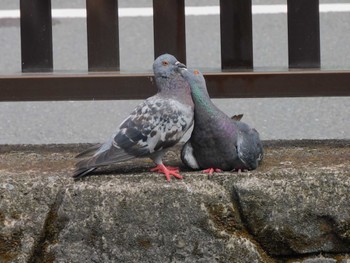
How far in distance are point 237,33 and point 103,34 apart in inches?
18.2

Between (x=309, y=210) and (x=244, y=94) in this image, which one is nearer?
(x=309, y=210)

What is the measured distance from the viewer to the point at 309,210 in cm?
293

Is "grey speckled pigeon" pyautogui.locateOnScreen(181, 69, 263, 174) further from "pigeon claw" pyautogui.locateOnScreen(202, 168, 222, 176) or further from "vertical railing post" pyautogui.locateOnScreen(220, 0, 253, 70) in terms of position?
"vertical railing post" pyautogui.locateOnScreen(220, 0, 253, 70)

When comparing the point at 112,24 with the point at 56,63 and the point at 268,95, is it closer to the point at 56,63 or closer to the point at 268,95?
the point at 268,95

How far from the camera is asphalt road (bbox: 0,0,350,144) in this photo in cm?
580

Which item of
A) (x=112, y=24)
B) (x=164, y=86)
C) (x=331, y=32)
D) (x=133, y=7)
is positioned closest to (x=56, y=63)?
(x=133, y=7)

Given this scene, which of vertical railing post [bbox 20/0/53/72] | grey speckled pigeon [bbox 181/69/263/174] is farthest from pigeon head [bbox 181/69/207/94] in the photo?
vertical railing post [bbox 20/0/53/72]

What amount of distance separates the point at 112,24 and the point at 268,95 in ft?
1.95

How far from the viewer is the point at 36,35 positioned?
3463mm

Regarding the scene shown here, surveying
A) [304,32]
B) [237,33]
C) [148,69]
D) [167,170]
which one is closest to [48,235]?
[167,170]

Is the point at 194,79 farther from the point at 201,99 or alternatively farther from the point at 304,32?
the point at 304,32

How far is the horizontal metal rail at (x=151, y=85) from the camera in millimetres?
3312

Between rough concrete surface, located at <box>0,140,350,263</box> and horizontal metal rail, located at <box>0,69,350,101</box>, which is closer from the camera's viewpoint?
rough concrete surface, located at <box>0,140,350,263</box>

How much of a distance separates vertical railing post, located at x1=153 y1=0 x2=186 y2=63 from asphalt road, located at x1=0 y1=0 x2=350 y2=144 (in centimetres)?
151
